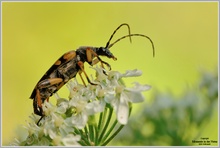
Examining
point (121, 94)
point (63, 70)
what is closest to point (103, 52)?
point (63, 70)

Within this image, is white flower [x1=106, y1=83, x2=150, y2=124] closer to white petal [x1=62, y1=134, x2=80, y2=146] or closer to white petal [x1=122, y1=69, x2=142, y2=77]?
white petal [x1=122, y1=69, x2=142, y2=77]

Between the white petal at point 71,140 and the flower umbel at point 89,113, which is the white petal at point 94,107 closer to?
the flower umbel at point 89,113

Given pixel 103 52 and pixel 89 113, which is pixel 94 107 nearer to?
pixel 89 113

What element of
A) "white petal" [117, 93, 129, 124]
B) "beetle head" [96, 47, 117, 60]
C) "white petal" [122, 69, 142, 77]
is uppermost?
"white petal" [122, 69, 142, 77]

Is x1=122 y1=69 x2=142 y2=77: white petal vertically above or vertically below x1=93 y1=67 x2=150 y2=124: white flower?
above

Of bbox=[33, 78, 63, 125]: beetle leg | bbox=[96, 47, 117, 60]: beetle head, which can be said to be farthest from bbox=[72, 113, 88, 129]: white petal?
bbox=[96, 47, 117, 60]: beetle head

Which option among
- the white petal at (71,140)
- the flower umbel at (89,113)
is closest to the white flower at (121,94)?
the flower umbel at (89,113)

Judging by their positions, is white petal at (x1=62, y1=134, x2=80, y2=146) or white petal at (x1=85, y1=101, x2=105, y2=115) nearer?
white petal at (x1=62, y1=134, x2=80, y2=146)
